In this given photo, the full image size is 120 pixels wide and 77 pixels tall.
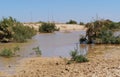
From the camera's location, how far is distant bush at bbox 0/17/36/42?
28.2m

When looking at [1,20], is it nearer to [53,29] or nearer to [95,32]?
[95,32]

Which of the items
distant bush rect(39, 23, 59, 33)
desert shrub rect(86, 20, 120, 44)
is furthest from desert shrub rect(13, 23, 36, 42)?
distant bush rect(39, 23, 59, 33)

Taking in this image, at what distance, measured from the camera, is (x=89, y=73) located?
1064cm

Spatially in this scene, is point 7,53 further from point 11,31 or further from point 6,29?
point 6,29

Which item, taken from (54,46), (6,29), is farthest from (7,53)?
(6,29)

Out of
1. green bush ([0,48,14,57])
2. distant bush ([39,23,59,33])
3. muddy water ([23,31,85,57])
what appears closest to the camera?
green bush ([0,48,14,57])

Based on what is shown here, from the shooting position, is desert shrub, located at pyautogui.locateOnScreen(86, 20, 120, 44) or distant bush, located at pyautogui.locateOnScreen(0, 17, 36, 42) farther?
distant bush, located at pyautogui.locateOnScreen(0, 17, 36, 42)

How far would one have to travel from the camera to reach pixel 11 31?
28016mm

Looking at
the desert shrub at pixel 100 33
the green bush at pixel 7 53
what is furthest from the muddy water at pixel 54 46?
the desert shrub at pixel 100 33

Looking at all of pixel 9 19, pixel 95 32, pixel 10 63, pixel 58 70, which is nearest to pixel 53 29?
pixel 9 19

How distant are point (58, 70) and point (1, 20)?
1870 centimetres

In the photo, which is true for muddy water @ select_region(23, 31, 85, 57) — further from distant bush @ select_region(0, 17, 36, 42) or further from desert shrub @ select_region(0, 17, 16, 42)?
desert shrub @ select_region(0, 17, 16, 42)

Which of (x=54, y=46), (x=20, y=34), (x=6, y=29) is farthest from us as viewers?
(x=20, y=34)

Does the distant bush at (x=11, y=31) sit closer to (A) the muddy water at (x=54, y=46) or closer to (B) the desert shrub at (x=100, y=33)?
(A) the muddy water at (x=54, y=46)
